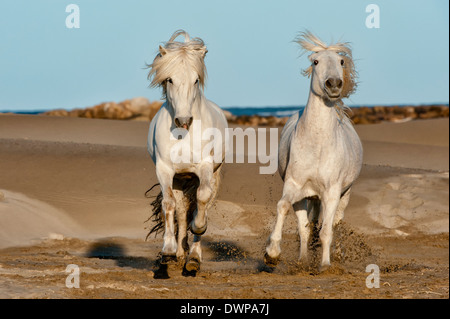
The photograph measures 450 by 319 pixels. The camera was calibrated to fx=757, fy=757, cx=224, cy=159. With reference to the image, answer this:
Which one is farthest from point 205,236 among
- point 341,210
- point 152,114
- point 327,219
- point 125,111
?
point 125,111

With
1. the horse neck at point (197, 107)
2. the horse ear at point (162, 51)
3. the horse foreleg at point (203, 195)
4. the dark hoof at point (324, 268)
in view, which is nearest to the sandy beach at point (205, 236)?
the dark hoof at point (324, 268)

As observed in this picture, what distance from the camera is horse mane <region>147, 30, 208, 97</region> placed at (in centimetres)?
793

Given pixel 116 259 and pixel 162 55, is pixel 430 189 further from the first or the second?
pixel 162 55

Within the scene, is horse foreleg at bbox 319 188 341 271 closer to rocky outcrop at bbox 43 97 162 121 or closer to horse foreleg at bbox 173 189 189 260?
horse foreleg at bbox 173 189 189 260

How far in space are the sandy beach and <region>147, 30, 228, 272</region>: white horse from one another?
0.57 m

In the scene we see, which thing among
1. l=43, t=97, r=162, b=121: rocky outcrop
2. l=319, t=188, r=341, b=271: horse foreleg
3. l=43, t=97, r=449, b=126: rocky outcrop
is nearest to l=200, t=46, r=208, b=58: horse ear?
l=319, t=188, r=341, b=271: horse foreleg

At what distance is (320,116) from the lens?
812 cm

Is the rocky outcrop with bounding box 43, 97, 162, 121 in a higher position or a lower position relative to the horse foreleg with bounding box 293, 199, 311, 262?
lower

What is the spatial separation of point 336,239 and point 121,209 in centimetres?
553

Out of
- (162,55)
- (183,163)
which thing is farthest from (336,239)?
(162,55)

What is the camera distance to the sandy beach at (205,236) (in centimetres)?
723

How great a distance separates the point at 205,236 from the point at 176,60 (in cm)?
554

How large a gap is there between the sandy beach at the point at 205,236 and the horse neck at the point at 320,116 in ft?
4.99

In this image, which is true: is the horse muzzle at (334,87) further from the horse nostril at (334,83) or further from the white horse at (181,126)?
the white horse at (181,126)
